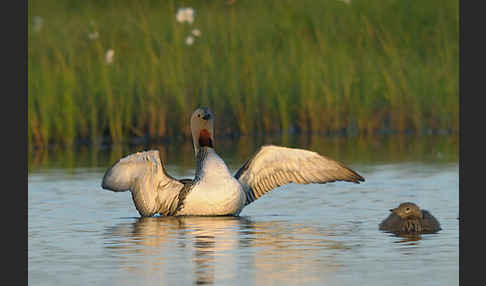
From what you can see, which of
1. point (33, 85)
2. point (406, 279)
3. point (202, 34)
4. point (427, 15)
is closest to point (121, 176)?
point (406, 279)

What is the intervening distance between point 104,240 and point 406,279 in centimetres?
313

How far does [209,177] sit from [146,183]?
2.38 feet

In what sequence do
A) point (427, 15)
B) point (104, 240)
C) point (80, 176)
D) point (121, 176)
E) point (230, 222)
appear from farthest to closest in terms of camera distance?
point (427, 15), point (80, 176), point (121, 176), point (230, 222), point (104, 240)

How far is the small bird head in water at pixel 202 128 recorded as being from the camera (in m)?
13.0

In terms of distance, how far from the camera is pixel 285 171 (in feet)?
43.1

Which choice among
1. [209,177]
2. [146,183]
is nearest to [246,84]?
[146,183]

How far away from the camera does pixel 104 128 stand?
20.4 metres

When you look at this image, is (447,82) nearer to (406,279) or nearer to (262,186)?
(262,186)

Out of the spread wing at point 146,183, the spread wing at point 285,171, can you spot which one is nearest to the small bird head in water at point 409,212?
the spread wing at point 285,171

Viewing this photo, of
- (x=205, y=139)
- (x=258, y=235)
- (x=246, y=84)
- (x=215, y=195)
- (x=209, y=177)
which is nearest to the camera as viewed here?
(x=258, y=235)

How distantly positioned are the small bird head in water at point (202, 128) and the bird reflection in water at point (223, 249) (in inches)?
40.0

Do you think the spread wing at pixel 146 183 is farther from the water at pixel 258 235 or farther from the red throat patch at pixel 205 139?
the red throat patch at pixel 205 139

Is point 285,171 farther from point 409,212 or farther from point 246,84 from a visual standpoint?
point 246,84

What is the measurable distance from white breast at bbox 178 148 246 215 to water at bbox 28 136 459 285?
0.15 meters
